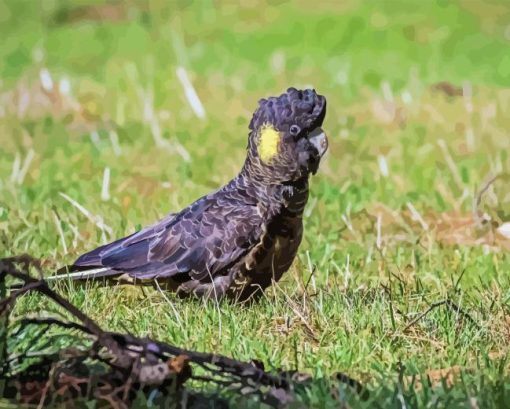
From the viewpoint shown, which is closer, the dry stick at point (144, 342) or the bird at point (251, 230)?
the dry stick at point (144, 342)

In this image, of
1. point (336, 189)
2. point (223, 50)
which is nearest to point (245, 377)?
point (336, 189)

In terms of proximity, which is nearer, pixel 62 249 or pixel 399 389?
pixel 399 389

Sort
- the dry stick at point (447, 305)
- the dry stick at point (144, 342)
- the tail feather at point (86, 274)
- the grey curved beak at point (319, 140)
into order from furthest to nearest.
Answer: the tail feather at point (86, 274) < the grey curved beak at point (319, 140) < the dry stick at point (447, 305) < the dry stick at point (144, 342)

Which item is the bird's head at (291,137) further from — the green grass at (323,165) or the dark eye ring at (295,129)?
the green grass at (323,165)

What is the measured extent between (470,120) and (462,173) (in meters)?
1.33

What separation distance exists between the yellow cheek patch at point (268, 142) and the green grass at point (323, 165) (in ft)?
1.55

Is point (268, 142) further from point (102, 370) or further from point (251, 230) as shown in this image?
point (102, 370)

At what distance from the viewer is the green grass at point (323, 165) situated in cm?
403

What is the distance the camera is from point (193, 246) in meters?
4.70

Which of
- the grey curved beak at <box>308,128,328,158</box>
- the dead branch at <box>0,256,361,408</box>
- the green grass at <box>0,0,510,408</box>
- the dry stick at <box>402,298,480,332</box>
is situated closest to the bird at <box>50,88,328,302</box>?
the grey curved beak at <box>308,128,328,158</box>

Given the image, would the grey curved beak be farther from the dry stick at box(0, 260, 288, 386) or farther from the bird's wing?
the dry stick at box(0, 260, 288, 386)

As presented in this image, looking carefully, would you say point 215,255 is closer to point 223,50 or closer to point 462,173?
point 462,173

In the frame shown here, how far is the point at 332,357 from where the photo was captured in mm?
→ 3871

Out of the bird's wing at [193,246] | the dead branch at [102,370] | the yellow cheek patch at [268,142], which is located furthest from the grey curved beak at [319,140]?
the dead branch at [102,370]
